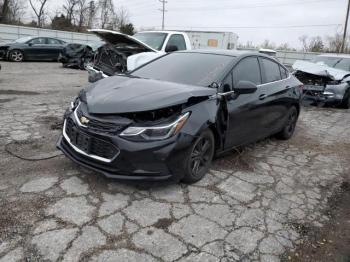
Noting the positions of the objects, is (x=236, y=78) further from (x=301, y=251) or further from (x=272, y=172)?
(x=301, y=251)

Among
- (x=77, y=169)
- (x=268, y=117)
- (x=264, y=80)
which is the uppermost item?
(x=264, y=80)

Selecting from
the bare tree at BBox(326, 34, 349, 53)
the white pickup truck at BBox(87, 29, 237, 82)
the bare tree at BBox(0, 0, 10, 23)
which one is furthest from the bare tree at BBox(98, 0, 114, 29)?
the white pickup truck at BBox(87, 29, 237, 82)

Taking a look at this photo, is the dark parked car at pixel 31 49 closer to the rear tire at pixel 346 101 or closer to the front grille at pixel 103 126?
the rear tire at pixel 346 101

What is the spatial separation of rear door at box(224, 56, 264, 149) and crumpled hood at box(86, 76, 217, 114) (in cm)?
45

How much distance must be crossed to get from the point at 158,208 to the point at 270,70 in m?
3.13

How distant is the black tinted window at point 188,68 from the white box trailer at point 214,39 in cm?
1401

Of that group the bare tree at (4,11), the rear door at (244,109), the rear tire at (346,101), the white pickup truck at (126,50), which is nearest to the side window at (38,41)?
the white pickup truck at (126,50)

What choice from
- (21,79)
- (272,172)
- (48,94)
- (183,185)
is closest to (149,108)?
(183,185)

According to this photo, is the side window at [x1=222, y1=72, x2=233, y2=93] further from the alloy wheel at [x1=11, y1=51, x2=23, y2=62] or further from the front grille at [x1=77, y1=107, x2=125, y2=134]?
the alloy wheel at [x1=11, y1=51, x2=23, y2=62]

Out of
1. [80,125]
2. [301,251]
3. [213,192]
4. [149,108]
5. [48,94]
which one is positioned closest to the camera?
[301,251]

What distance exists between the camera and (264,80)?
4.99m

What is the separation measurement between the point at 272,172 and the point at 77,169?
251 cm

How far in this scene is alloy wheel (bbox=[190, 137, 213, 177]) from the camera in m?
3.72

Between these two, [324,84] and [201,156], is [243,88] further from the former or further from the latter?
[324,84]
